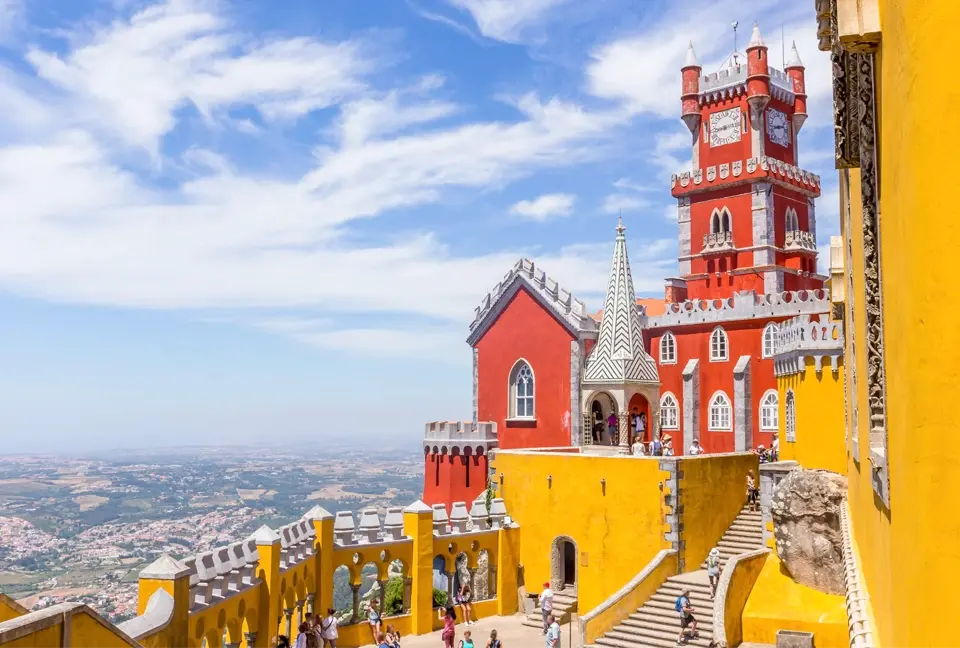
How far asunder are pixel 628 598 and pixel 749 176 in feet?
70.4

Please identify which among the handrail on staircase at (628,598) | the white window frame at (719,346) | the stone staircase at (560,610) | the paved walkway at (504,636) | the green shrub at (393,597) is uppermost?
the white window frame at (719,346)

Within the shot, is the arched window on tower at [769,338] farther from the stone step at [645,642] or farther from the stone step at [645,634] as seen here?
the stone step at [645,642]

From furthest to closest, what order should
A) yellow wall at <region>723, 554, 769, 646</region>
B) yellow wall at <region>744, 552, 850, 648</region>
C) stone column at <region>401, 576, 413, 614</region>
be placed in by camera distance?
stone column at <region>401, 576, 413, 614</region> → yellow wall at <region>723, 554, 769, 646</region> → yellow wall at <region>744, 552, 850, 648</region>

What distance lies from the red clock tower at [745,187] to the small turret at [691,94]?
5 centimetres

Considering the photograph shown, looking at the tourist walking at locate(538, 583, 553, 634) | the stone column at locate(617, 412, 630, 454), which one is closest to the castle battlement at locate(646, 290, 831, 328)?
the stone column at locate(617, 412, 630, 454)

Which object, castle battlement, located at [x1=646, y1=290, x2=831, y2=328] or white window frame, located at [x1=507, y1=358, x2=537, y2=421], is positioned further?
white window frame, located at [x1=507, y1=358, x2=537, y2=421]

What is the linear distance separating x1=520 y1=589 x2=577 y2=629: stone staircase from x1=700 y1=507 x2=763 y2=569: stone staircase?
385 cm

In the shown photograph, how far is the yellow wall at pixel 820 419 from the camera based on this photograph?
69.6ft

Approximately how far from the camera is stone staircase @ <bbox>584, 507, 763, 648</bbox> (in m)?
20.2

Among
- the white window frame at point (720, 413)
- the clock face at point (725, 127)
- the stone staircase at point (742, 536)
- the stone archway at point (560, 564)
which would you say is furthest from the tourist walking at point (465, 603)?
the clock face at point (725, 127)

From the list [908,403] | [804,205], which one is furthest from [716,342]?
[908,403]

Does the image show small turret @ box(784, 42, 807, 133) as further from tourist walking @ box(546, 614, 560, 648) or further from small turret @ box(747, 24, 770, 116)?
tourist walking @ box(546, 614, 560, 648)

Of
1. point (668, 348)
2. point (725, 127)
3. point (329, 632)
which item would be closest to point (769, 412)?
point (668, 348)

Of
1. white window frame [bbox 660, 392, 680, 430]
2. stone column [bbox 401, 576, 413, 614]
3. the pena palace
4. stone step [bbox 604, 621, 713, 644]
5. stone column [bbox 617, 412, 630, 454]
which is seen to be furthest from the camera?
white window frame [bbox 660, 392, 680, 430]
